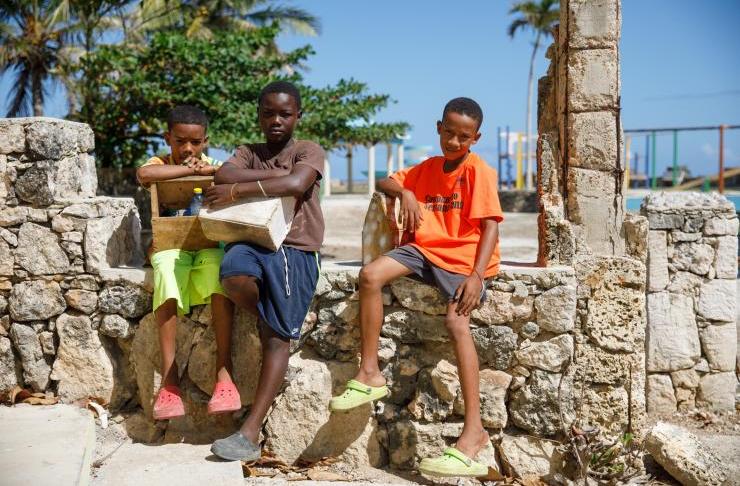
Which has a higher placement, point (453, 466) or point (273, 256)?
point (273, 256)

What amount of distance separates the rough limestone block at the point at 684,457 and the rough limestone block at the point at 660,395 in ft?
2.85

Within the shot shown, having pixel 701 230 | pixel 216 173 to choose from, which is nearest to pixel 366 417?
pixel 216 173

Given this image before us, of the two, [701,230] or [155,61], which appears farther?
[155,61]

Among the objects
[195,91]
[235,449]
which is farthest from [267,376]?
[195,91]

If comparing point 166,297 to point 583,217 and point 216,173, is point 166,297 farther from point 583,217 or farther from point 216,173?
point 583,217

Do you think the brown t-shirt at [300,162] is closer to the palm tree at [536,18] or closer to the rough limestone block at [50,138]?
the rough limestone block at [50,138]

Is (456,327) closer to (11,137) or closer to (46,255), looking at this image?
(46,255)

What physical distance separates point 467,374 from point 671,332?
2.16m

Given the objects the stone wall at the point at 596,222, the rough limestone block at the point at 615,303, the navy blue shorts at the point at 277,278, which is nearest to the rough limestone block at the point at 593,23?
the stone wall at the point at 596,222

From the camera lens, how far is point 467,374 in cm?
344

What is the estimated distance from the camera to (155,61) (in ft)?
28.4

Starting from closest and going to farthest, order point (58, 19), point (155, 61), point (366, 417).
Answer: point (366, 417)
point (155, 61)
point (58, 19)

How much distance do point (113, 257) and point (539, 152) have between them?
2.58 metres

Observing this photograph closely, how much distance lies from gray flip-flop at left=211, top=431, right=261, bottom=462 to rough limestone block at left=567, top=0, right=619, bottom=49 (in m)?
2.78
